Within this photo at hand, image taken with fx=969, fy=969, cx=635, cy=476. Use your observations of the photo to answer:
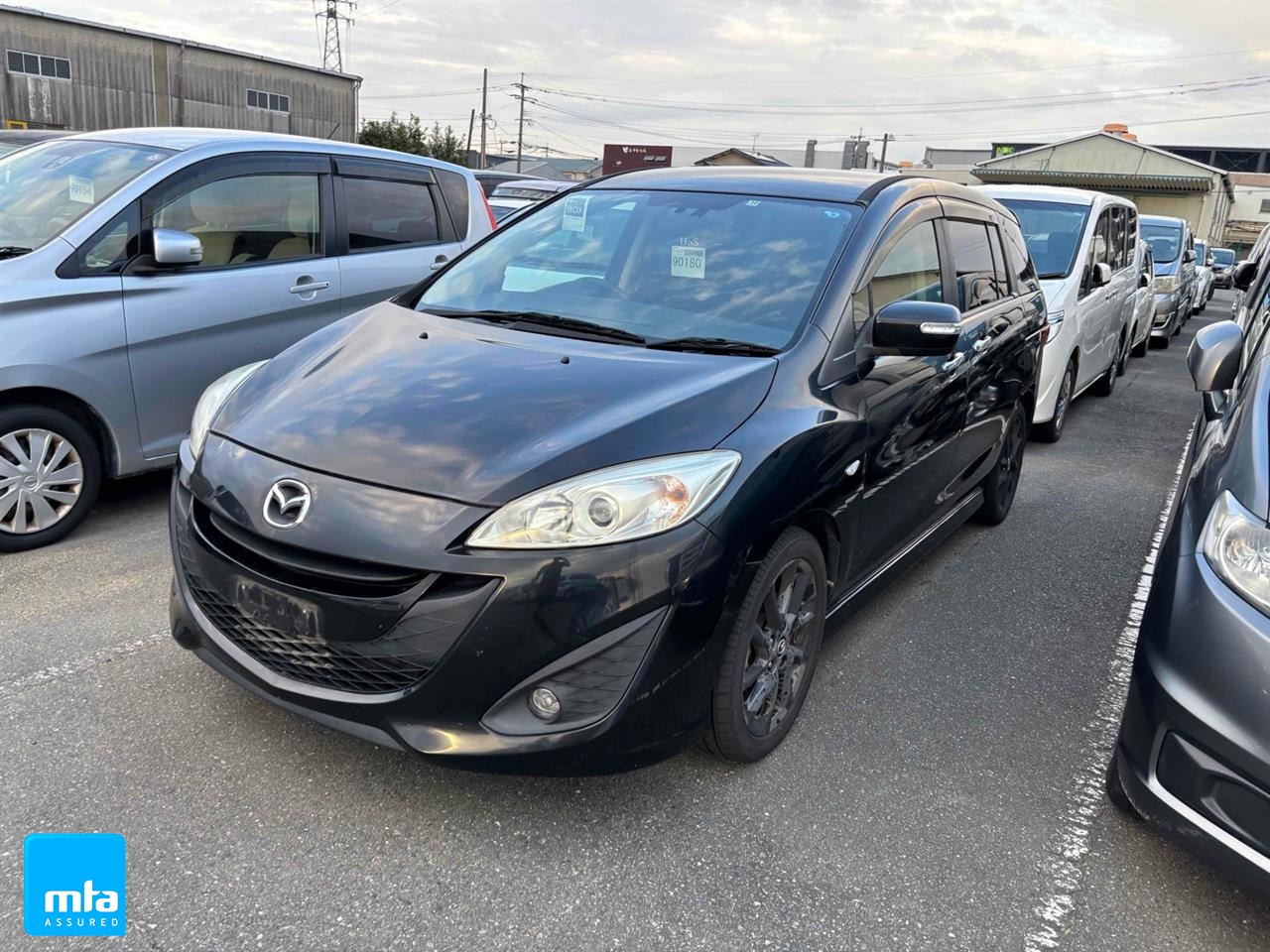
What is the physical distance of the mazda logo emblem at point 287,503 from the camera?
7.66 feet

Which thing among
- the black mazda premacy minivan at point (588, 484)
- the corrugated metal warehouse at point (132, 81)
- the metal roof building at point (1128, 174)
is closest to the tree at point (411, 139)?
the corrugated metal warehouse at point (132, 81)


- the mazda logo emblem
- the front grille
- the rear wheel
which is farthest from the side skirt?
the rear wheel

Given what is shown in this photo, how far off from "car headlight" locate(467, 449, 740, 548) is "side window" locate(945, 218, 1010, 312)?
2.16m

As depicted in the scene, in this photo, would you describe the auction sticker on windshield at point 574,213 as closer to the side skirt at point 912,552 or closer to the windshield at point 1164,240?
the side skirt at point 912,552

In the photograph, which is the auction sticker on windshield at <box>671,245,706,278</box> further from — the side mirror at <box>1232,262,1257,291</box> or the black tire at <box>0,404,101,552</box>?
the side mirror at <box>1232,262,1257,291</box>

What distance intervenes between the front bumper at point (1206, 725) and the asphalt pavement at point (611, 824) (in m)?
0.33

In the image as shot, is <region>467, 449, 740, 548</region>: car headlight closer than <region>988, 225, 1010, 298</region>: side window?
Yes

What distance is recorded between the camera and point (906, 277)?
354cm

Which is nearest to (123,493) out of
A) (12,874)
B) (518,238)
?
(518,238)

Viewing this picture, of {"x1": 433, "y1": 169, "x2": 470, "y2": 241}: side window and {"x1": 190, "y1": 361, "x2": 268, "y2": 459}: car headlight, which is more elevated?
{"x1": 433, "y1": 169, "x2": 470, "y2": 241}: side window

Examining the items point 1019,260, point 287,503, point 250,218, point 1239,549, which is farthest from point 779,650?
point 250,218

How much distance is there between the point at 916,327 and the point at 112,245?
3.45 metres

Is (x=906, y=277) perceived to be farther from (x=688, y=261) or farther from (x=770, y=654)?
→ (x=770, y=654)

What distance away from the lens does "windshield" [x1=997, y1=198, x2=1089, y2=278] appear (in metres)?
7.23
